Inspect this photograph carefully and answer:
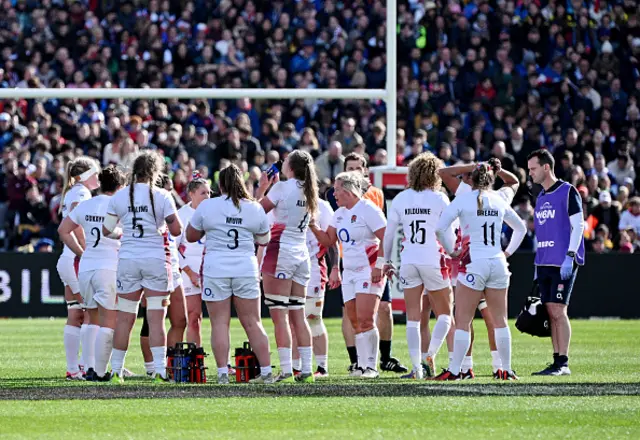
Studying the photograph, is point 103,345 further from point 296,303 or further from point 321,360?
point 321,360

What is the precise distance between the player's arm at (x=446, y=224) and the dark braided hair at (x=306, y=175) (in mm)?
1182

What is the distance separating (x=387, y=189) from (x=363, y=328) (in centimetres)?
643

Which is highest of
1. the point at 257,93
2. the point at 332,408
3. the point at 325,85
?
the point at 325,85

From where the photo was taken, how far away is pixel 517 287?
77.2ft

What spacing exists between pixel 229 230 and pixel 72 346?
2.31m

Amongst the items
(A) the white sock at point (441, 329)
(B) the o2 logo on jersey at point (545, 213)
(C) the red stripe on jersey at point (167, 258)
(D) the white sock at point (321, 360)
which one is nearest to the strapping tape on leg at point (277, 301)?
(C) the red stripe on jersey at point (167, 258)

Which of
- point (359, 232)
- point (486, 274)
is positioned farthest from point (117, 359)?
point (486, 274)

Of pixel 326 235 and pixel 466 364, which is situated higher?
pixel 326 235

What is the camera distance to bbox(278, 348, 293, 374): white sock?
12.5 metres

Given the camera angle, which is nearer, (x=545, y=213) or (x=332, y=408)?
(x=332, y=408)

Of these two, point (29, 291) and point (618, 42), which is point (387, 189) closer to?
point (29, 291)

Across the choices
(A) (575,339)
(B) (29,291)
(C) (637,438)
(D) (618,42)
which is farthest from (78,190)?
(D) (618,42)

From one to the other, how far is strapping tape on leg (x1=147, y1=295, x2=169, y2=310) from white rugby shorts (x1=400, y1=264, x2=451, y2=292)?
2.29 metres

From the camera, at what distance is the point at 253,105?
28641 mm
